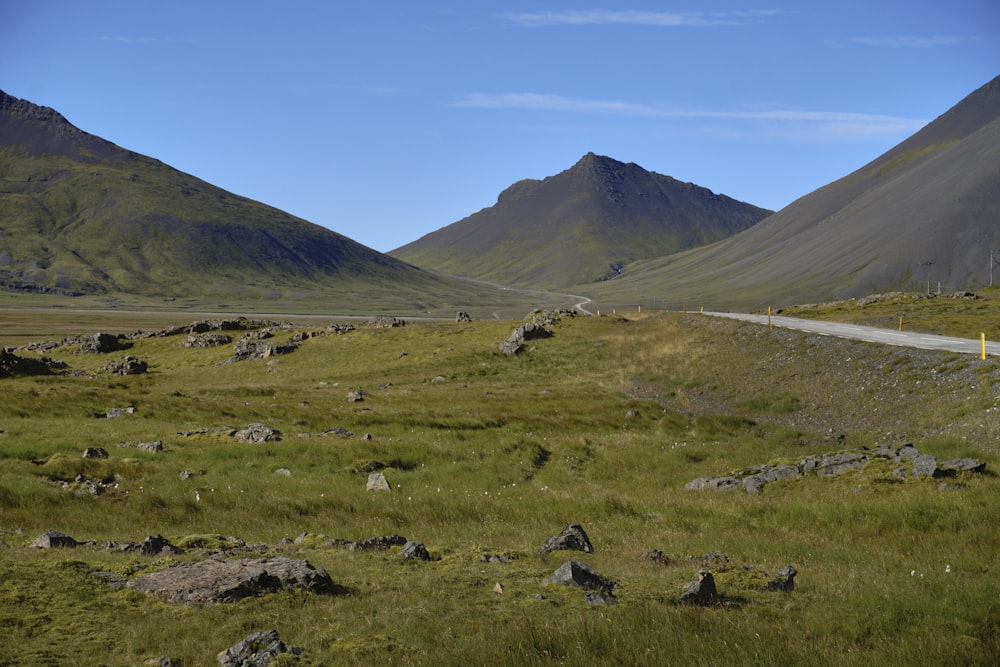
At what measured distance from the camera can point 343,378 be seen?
6775 cm

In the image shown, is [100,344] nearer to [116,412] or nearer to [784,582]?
[116,412]

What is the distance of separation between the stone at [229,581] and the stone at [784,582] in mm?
7250

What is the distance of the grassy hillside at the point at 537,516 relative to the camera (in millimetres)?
9844

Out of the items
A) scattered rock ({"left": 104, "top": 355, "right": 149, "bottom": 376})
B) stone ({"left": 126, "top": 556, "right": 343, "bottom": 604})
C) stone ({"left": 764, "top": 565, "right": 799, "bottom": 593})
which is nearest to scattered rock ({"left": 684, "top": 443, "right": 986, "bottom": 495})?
stone ({"left": 764, "top": 565, "right": 799, "bottom": 593})

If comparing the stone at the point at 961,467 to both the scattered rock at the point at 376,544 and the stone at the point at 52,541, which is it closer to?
the scattered rock at the point at 376,544

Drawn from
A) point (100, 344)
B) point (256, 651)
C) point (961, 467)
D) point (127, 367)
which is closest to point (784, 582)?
point (256, 651)

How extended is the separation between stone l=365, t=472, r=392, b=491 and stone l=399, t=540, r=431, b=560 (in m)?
9.51

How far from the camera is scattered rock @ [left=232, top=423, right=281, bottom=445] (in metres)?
31.7

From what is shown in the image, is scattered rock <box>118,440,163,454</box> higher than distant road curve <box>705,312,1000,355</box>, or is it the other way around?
distant road curve <box>705,312,1000,355</box>

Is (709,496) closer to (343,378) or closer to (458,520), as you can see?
(458,520)

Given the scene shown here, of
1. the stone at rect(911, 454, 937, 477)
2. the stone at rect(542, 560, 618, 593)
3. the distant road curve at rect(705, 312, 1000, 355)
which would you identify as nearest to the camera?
the stone at rect(542, 560, 618, 593)

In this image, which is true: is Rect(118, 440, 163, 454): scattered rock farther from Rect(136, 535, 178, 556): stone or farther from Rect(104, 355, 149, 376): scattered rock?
Rect(104, 355, 149, 376): scattered rock

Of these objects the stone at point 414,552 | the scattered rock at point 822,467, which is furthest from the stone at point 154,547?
the scattered rock at point 822,467

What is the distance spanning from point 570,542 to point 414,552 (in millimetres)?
3493
